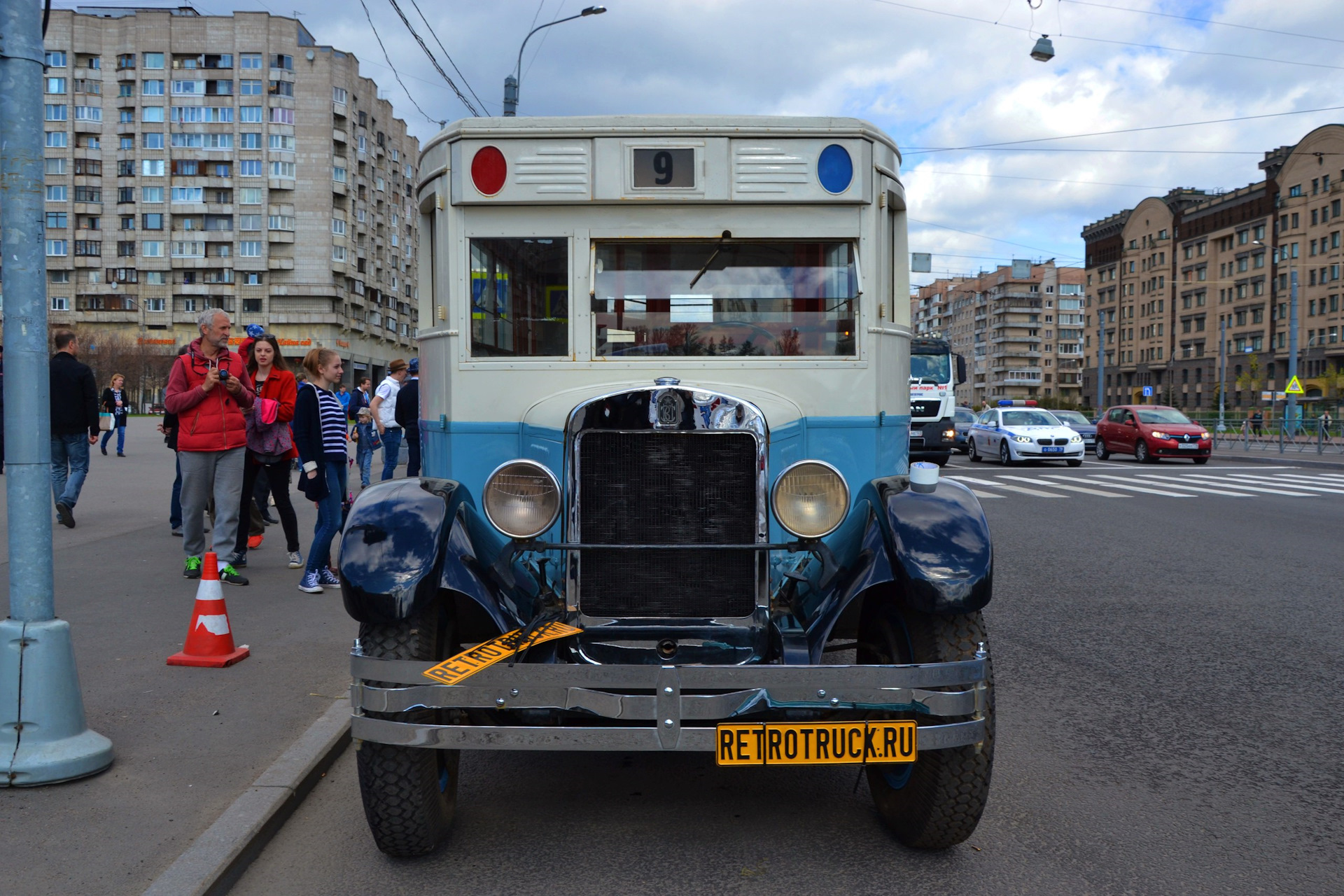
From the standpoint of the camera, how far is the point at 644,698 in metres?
3.00

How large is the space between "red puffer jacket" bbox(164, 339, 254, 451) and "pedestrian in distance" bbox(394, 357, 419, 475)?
380cm

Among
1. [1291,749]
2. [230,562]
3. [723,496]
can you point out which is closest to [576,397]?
[723,496]

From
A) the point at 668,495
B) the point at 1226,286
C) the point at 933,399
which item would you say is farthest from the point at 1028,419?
the point at 1226,286

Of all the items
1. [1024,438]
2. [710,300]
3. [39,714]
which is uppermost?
[710,300]

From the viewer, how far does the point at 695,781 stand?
13.4 ft

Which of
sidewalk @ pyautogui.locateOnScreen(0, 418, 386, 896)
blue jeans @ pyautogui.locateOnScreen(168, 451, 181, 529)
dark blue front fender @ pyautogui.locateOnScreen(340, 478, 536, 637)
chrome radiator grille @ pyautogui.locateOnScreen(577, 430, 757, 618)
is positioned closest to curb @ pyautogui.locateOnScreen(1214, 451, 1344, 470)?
blue jeans @ pyautogui.locateOnScreen(168, 451, 181, 529)

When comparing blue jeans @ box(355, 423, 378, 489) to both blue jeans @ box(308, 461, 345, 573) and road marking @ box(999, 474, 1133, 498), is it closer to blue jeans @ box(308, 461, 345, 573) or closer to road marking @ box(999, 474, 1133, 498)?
blue jeans @ box(308, 461, 345, 573)

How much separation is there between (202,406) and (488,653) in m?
4.75

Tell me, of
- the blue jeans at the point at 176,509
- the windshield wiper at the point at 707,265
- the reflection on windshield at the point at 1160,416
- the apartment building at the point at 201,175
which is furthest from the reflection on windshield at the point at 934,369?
the apartment building at the point at 201,175

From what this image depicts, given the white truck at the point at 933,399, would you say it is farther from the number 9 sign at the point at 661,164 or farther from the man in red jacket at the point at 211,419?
the number 9 sign at the point at 661,164

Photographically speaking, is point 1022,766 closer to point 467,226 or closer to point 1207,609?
point 467,226

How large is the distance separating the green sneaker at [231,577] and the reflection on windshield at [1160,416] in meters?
24.5

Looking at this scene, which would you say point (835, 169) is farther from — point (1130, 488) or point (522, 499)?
point (1130, 488)

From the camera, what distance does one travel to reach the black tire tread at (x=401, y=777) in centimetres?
317
